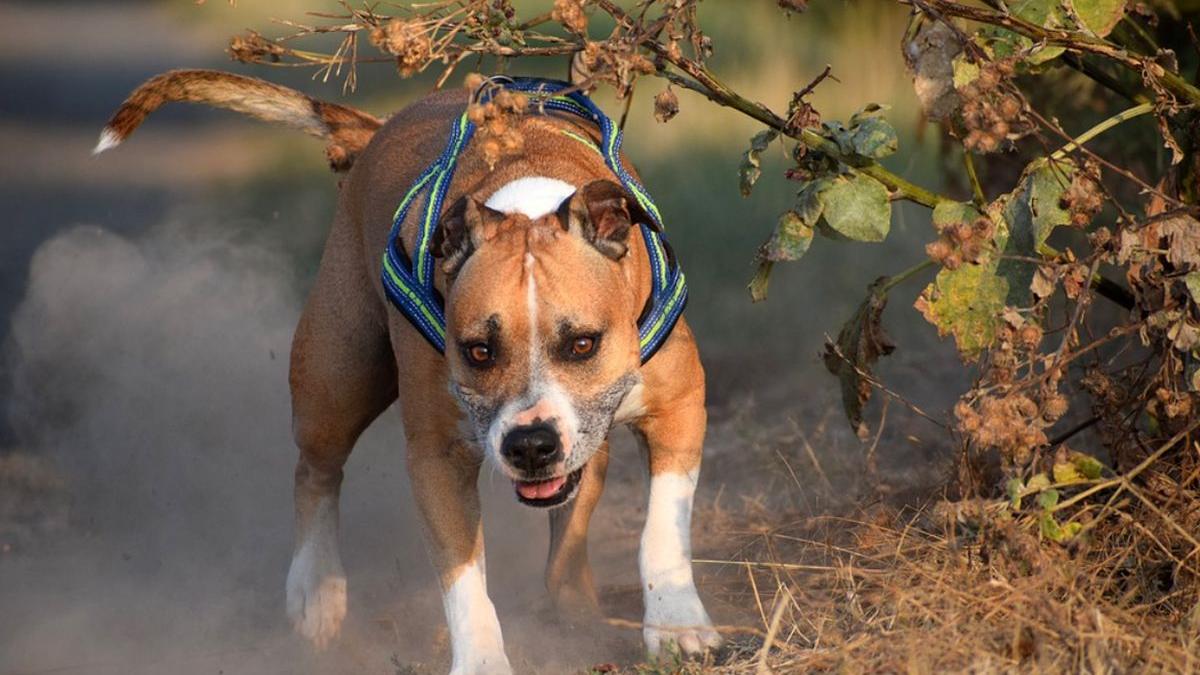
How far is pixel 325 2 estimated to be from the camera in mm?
9523

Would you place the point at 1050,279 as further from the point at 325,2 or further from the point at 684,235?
the point at 325,2

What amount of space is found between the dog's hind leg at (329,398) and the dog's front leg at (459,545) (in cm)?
93

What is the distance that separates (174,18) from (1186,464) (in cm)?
633

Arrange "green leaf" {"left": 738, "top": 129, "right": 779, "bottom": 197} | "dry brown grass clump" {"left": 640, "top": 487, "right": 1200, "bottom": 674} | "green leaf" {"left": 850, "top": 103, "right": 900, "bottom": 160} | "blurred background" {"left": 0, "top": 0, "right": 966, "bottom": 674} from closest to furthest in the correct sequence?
"dry brown grass clump" {"left": 640, "top": 487, "right": 1200, "bottom": 674} < "green leaf" {"left": 850, "top": 103, "right": 900, "bottom": 160} < "green leaf" {"left": 738, "top": 129, "right": 779, "bottom": 197} < "blurred background" {"left": 0, "top": 0, "right": 966, "bottom": 674}

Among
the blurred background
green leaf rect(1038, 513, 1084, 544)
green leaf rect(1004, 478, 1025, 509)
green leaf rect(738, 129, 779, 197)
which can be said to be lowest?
the blurred background

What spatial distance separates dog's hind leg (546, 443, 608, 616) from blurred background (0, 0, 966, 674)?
0.28 m

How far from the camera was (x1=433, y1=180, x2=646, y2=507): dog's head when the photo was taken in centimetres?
440

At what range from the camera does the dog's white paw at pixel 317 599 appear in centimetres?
602

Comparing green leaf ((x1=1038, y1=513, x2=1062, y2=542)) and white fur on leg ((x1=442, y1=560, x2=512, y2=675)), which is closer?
green leaf ((x1=1038, y1=513, x2=1062, y2=542))

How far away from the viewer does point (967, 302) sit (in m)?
4.56

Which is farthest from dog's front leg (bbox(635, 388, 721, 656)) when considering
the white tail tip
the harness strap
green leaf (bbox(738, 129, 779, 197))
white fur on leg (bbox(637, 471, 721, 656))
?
the white tail tip

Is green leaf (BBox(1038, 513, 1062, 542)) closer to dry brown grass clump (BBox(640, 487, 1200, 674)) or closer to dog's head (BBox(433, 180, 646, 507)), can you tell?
dry brown grass clump (BBox(640, 487, 1200, 674))

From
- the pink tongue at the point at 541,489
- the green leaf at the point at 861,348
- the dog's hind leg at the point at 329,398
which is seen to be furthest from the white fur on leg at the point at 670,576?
the dog's hind leg at the point at 329,398

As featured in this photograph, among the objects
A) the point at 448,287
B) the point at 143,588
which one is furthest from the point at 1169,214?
the point at 143,588
